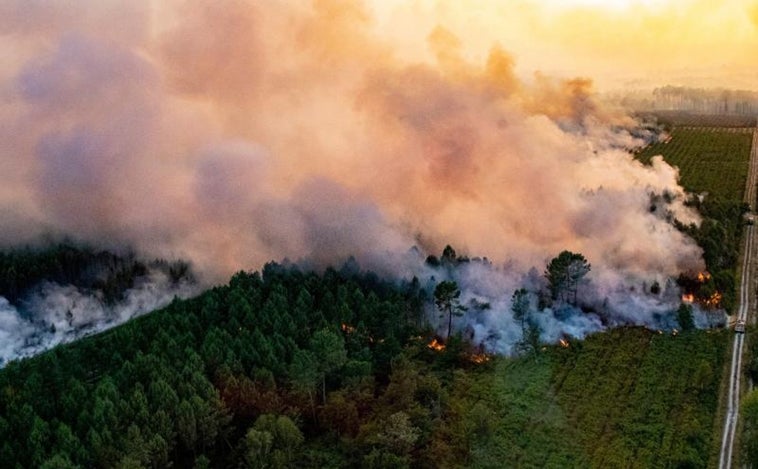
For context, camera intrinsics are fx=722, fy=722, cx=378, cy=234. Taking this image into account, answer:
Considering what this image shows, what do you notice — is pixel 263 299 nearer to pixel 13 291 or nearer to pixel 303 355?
pixel 303 355

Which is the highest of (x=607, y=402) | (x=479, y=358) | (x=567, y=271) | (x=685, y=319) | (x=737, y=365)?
(x=567, y=271)

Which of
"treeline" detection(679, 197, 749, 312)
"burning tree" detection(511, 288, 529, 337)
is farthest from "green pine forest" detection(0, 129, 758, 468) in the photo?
"burning tree" detection(511, 288, 529, 337)

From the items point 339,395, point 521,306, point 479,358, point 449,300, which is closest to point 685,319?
point 521,306

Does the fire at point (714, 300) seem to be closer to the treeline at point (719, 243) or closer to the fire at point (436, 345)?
the treeline at point (719, 243)

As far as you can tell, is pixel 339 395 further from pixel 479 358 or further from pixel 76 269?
pixel 76 269

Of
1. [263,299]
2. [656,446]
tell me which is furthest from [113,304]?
[656,446]

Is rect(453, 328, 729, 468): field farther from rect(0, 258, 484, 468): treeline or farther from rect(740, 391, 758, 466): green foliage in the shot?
rect(0, 258, 484, 468): treeline
